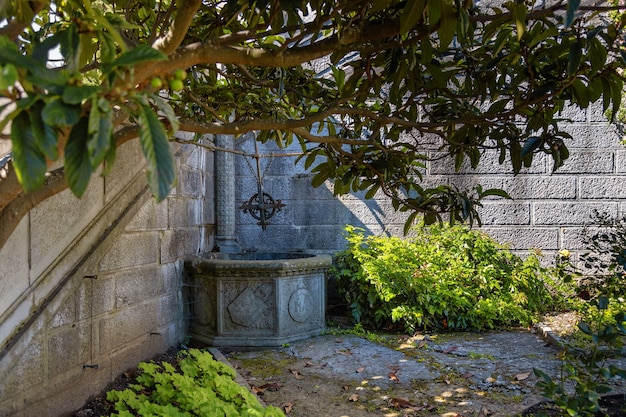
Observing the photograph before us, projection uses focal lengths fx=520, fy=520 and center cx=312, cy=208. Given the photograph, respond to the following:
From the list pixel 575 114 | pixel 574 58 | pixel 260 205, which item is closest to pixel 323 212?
pixel 260 205

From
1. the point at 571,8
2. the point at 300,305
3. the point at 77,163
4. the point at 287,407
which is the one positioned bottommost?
the point at 287,407

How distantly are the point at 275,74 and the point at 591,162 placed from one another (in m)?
3.89

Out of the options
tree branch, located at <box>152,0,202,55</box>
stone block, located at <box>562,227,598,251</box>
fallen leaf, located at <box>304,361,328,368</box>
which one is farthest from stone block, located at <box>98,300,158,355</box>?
stone block, located at <box>562,227,598,251</box>

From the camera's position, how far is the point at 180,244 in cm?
394

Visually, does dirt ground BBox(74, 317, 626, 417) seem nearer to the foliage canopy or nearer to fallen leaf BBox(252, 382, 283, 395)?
fallen leaf BBox(252, 382, 283, 395)

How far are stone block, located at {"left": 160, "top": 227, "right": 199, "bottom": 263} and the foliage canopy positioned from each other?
1.23 meters

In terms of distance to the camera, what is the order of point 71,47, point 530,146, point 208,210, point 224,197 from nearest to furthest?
point 71,47 < point 530,146 < point 208,210 < point 224,197

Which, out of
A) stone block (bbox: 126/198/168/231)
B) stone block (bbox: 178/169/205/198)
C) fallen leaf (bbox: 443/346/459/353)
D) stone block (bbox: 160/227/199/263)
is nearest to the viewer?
stone block (bbox: 126/198/168/231)

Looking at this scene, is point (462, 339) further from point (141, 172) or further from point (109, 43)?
point (109, 43)

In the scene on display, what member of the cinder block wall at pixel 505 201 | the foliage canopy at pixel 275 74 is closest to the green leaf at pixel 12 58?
the foliage canopy at pixel 275 74

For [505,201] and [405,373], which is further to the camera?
[505,201]

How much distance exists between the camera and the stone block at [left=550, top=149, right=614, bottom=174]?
4938 millimetres

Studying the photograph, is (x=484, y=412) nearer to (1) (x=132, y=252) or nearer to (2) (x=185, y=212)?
(1) (x=132, y=252)

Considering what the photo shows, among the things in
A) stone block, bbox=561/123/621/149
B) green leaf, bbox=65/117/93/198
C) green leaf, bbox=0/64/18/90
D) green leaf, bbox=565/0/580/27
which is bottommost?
green leaf, bbox=65/117/93/198
